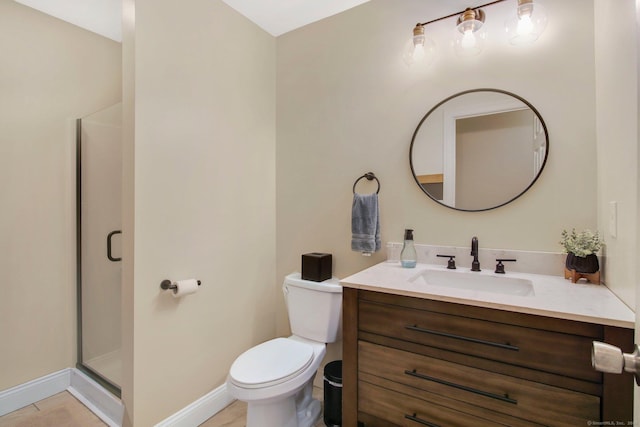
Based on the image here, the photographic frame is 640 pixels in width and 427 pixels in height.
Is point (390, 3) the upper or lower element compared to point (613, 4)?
upper

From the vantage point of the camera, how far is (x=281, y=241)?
7.67 feet

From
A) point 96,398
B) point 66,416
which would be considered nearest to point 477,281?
point 96,398

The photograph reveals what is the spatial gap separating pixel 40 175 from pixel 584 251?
3.03 m

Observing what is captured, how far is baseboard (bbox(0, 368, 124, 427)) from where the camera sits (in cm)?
174

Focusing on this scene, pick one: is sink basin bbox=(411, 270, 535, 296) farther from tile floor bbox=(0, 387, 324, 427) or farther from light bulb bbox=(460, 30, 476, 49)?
light bulb bbox=(460, 30, 476, 49)

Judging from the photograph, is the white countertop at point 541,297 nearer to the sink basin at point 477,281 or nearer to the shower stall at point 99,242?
the sink basin at point 477,281

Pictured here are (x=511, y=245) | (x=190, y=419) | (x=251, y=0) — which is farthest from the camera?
(x=251, y=0)

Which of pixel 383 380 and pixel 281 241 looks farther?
pixel 281 241

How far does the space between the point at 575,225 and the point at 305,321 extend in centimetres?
146

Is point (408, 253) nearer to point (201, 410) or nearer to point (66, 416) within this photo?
point (201, 410)

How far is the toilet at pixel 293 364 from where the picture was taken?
4.58ft

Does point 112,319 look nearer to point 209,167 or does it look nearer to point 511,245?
point 209,167

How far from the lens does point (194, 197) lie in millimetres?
1763

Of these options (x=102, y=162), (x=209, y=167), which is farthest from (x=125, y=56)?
(x=102, y=162)
